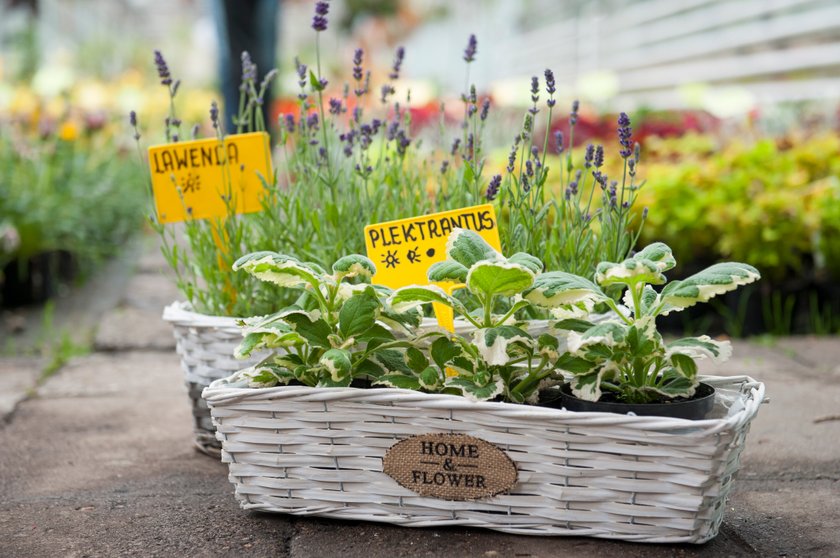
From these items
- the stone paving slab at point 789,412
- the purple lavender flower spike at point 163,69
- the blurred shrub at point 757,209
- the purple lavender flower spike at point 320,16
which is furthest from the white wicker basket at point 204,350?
the blurred shrub at point 757,209

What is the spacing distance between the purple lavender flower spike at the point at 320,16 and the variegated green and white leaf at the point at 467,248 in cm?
50

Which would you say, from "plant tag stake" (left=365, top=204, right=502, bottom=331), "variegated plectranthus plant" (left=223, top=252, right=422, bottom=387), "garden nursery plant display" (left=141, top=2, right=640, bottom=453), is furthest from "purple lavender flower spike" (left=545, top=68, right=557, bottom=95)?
"variegated plectranthus plant" (left=223, top=252, right=422, bottom=387)

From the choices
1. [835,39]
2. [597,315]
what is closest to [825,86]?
[835,39]

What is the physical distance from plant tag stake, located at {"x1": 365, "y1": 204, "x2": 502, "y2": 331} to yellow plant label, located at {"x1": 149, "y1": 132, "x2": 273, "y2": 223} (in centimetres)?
40

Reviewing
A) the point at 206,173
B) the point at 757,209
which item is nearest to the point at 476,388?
the point at 206,173

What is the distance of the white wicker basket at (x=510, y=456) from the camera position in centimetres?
138

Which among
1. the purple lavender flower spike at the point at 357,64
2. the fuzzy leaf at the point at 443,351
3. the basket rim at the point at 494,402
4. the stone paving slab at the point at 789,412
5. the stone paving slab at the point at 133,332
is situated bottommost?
the stone paving slab at the point at 789,412

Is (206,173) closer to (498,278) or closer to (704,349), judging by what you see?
(498,278)

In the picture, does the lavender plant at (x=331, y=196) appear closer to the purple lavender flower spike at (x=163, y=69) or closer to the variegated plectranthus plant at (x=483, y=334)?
the purple lavender flower spike at (x=163, y=69)

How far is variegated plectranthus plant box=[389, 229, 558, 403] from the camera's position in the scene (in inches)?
55.8

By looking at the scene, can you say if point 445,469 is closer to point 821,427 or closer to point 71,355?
point 821,427

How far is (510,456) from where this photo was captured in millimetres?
1457

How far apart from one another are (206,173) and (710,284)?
1.11m

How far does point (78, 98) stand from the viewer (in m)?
7.30
